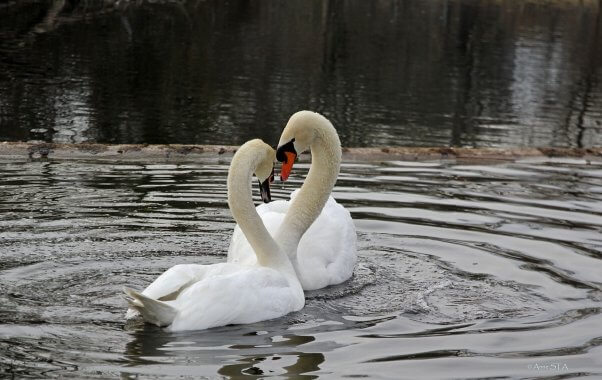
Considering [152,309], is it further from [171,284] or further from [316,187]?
[316,187]

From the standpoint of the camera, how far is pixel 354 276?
9.08m

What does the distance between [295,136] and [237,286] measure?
5.41ft

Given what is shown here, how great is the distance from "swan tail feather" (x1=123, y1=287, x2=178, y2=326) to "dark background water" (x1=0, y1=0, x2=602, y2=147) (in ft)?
32.0

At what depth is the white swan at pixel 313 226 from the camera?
8.73m

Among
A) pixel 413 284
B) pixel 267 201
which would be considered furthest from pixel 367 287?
pixel 267 201

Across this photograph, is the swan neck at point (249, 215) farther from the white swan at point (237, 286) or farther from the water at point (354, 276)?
the water at point (354, 276)

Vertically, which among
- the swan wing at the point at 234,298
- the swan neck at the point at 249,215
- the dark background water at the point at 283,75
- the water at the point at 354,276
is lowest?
the dark background water at the point at 283,75

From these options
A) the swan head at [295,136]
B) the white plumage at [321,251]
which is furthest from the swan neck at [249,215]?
the swan head at [295,136]

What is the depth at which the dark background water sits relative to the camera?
63.3 feet

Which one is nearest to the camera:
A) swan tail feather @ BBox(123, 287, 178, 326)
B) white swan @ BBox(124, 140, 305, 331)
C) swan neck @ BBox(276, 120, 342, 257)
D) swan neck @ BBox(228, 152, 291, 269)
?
swan tail feather @ BBox(123, 287, 178, 326)

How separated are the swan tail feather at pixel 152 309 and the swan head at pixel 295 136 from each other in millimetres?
1839

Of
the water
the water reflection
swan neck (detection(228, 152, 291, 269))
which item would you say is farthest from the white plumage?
the water reflection

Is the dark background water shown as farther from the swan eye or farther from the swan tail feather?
the swan tail feather

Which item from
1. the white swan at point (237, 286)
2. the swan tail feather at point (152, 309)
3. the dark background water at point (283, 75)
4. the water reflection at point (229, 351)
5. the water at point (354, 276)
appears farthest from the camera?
the dark background water at point (283, 75)
